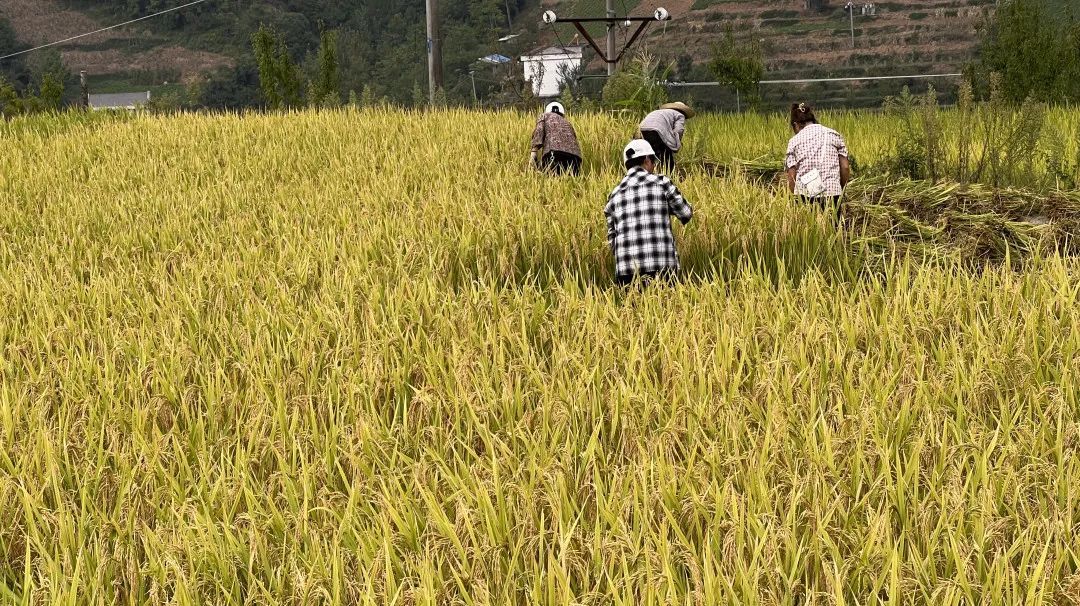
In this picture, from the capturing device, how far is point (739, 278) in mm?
5125

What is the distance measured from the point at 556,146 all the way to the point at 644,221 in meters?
3.76

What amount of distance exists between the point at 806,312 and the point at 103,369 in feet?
9.78

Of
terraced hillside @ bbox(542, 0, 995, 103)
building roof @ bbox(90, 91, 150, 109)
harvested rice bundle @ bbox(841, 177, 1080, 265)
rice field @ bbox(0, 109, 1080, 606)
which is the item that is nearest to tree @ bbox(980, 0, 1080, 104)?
harvested rice bundle @ bbox(841, 177, 1080, 265)

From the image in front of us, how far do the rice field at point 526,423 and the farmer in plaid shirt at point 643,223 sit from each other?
15.5 inches

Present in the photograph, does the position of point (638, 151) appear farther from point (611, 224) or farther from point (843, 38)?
point (843, 38)

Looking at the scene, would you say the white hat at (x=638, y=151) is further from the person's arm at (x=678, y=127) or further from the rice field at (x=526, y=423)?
the person's arm at (x=678, y=127)

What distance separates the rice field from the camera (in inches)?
99.0

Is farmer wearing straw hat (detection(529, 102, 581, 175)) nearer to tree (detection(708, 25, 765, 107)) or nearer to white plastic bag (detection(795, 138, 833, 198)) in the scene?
white plastic bag (detection(795, 138, 833, 198))

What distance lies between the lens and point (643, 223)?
549 centimetres

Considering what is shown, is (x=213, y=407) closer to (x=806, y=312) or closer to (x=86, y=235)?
(x=806, y=312)

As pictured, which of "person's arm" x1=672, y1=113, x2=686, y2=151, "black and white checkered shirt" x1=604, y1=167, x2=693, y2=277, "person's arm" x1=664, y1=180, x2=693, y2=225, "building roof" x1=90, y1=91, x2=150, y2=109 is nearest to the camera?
"black and white checkered shirt" x1=604, y1=167, x2=693, y2=277

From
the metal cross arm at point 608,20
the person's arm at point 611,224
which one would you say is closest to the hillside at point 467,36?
the metal cross arm at point 608,20

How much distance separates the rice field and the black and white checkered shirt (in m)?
0.41

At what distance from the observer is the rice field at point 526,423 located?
251cm
